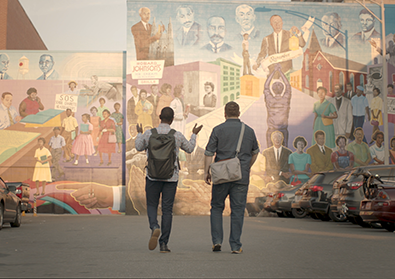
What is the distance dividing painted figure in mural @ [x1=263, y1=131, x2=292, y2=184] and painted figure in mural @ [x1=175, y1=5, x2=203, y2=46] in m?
7.15

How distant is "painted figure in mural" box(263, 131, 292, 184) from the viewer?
32.8 metres

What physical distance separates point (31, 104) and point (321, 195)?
20.8 metres

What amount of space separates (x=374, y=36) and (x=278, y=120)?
25.9 ft

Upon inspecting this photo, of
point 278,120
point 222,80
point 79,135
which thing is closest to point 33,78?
point 79,135

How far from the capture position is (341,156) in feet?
110

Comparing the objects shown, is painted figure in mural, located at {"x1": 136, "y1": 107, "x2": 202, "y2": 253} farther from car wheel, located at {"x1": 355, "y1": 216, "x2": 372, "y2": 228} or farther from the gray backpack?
car wheel, located at {"x1": 355, "y1": 216, "x2": 372, "y2": 228}

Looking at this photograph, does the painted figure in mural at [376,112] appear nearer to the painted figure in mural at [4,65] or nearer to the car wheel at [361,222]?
the car wheel at [361,222]

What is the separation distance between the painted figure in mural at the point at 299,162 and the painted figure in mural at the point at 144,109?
8.40 meters

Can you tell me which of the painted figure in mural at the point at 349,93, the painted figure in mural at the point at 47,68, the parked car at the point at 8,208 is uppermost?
the painted figure in mural at the point at 47,68

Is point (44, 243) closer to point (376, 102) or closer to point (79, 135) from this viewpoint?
point (79, 135)

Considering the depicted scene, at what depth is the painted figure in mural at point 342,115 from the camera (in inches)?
1316

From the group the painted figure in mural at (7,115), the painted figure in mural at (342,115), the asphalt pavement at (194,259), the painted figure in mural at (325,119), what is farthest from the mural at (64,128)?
the asphalt pavement at (194,259)

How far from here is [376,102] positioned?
33.8 m

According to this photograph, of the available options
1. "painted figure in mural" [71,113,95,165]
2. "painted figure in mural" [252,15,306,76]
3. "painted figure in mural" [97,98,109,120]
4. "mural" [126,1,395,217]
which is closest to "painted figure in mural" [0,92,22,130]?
"painted figure in mural" [71,113,95,165]
